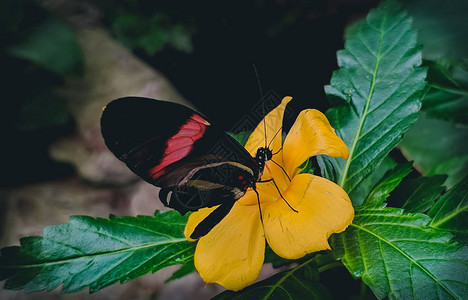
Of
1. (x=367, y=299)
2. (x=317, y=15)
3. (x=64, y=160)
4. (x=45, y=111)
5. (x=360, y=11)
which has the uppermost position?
(x=45, y=111)

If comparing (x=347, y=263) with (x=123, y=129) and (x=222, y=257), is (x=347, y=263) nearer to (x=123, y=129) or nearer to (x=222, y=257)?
(x=222, y=257)

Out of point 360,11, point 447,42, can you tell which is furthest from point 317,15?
point 447,42

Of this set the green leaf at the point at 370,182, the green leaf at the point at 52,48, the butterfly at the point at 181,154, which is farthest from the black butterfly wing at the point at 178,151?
the green leaf at the point at 52,48

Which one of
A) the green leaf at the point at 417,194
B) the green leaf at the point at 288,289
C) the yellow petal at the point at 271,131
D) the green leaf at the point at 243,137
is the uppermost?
the green leaf at the point at 243,137

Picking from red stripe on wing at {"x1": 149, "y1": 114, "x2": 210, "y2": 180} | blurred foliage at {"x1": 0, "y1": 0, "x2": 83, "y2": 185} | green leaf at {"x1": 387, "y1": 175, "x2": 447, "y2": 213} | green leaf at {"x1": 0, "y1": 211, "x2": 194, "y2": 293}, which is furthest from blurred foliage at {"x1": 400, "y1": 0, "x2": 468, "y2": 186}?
blurred foliage at {"x1": 0, "y1": 0, "x2": 83, "y2": 185}

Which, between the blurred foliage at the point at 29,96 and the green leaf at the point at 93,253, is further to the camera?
the blurred foliage at the point at 29,96

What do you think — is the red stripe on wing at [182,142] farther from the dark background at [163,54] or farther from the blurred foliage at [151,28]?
the blurred foliage at [151,28]

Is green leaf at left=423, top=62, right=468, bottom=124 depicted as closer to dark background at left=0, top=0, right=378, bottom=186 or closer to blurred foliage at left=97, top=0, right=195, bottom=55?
dark background at left=0, top=0, right=378, bottom=186
